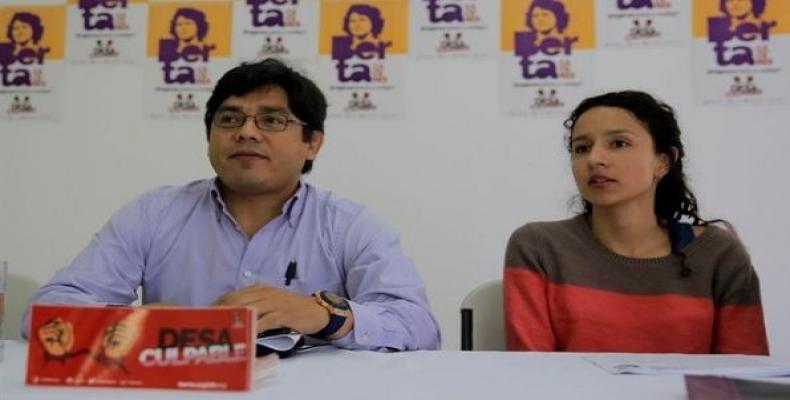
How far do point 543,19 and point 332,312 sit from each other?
4.80ft

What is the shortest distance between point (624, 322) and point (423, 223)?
88cm

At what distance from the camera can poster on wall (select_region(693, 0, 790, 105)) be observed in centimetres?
199

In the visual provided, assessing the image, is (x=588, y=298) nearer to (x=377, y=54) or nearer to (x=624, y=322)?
(x=624, y=322)

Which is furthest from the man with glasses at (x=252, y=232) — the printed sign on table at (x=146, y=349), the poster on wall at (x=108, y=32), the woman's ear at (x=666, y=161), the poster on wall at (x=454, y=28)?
the poster on wall at (x=108, y=32)

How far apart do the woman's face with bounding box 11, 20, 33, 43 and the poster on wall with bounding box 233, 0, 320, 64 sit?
77 centimetres

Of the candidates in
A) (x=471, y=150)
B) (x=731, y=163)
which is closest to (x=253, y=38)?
(x=471, y=150)

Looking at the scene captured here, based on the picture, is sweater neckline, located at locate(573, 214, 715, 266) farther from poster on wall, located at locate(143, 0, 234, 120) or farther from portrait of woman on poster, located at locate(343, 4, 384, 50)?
poster on wall, located at locate(143, 0, 234, 120)

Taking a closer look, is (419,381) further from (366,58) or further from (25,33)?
(25,33)

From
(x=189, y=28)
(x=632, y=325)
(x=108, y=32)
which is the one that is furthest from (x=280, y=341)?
(x=108, y=32)

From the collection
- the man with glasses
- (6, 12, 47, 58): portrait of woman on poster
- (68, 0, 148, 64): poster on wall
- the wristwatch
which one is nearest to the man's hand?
the wristwatch

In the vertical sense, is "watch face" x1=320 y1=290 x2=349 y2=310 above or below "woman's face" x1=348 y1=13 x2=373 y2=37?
below

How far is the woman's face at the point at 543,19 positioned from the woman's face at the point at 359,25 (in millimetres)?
543

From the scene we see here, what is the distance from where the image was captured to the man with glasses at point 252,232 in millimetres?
1280

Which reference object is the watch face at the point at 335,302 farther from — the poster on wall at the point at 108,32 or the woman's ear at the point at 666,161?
Answer: the poster on wall at the point at 108,32
